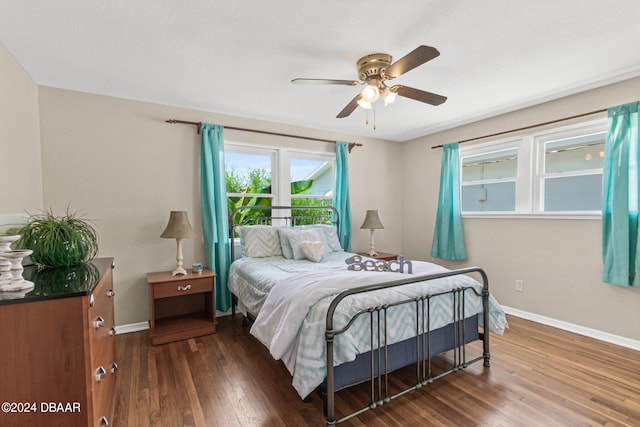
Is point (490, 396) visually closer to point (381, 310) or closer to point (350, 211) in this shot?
point (381, 310)

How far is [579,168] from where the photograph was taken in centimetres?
311

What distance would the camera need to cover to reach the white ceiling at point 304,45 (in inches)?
69.7

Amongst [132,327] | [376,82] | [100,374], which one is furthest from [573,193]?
[132,327]

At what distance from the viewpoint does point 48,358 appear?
3.79 ft

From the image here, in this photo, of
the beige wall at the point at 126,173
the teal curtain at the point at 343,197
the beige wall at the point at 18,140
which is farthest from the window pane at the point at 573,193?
the beige wall at the point at 18,140

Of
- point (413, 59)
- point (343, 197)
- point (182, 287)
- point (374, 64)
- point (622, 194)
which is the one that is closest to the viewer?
point (413, 59)

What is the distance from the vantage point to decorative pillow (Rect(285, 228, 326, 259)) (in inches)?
129

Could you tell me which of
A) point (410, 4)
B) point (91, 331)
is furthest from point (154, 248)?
point (410, 4)

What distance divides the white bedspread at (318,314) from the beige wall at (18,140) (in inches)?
77.6

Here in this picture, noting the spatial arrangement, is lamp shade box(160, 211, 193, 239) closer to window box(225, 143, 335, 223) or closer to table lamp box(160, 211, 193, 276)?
table lamp box(160, 211, 193, 276)

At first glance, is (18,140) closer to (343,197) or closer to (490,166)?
(343,197)

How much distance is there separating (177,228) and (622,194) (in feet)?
13.6

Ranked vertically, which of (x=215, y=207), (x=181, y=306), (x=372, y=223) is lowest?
(x=181, y=306)

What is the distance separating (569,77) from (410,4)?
6.47 ft
